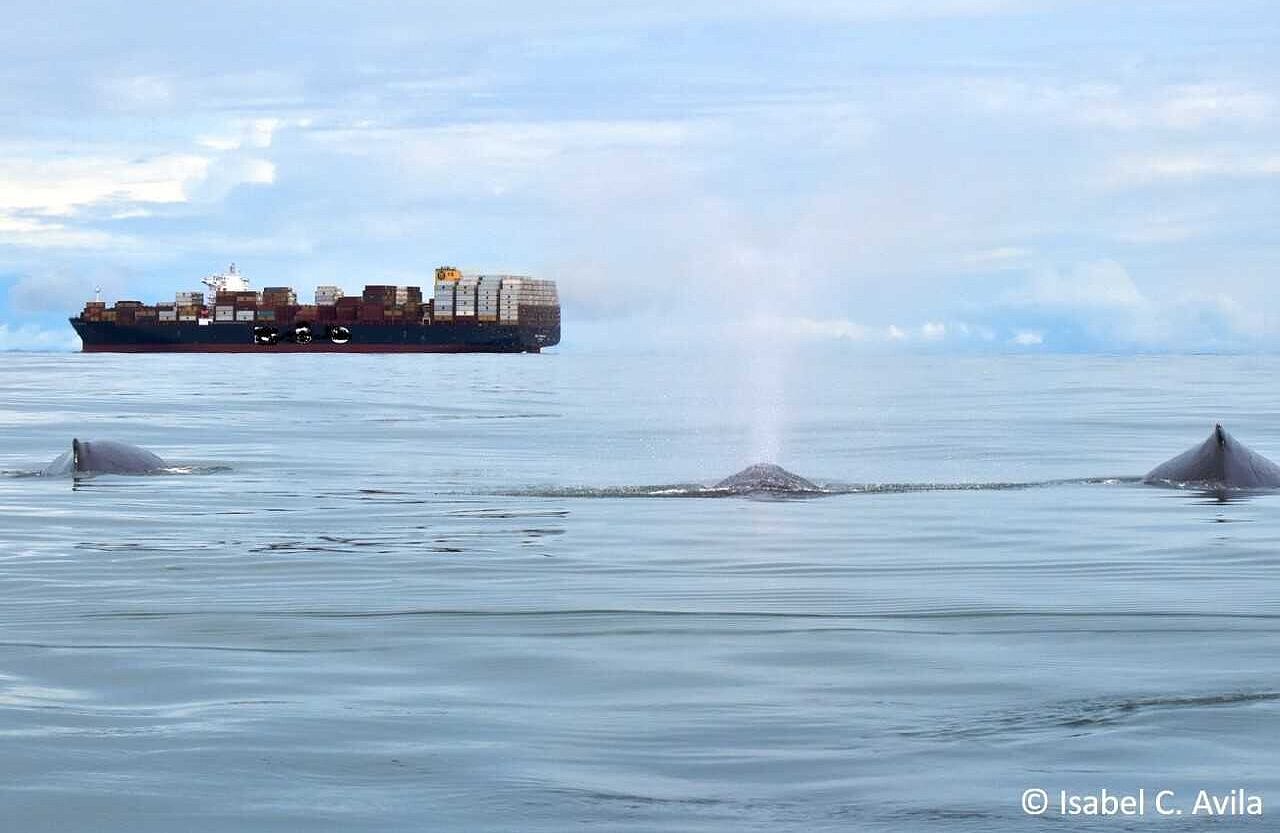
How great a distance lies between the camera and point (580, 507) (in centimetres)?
2395

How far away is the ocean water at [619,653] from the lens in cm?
800

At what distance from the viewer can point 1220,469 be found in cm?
2620

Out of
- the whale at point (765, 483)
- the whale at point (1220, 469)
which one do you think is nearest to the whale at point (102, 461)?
the whale at point (765, 483)

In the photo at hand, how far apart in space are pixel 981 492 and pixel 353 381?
82747 millimetres

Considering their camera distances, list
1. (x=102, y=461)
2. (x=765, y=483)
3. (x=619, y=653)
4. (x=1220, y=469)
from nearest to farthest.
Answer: (x=619, y=653) < (x=765, y=483) < (x=1220, y=469) < (x=102, y=461)

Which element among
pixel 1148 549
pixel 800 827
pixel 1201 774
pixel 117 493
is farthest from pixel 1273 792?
pixel 117 493

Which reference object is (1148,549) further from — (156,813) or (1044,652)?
(156,813)

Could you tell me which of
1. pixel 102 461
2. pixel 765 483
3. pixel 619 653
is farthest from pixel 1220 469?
pixel 102 461

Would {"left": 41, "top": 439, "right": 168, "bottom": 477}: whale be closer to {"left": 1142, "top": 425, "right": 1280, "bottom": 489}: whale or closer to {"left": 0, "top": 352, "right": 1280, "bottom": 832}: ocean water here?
{"left": 0, "top": 352, "right": 1280, "bottom": 832}: ocean water

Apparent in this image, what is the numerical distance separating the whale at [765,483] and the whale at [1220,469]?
5.20 m

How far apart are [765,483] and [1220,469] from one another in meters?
6.48

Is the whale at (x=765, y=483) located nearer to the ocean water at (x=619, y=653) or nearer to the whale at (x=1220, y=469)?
the ocean water at (x=619, y=653)

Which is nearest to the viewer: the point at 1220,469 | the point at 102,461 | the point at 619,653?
the point at 619,653

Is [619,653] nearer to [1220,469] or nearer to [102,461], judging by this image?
[1220,469]
